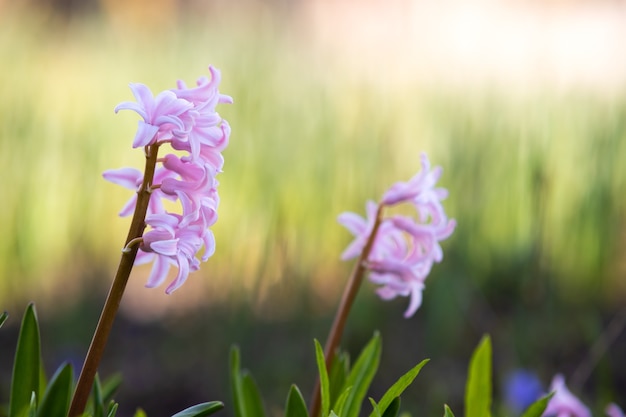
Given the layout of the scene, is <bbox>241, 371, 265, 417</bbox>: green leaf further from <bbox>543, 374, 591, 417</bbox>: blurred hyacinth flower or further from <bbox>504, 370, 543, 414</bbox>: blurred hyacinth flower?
<bbox>504, 370, 543, 414</bbox>: blurred hyacinth flower

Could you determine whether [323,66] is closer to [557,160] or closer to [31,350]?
[557,160]

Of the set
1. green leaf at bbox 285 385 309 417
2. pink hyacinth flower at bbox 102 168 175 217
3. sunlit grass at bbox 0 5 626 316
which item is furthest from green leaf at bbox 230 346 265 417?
sunlit grass at bbox 0 5 626 316

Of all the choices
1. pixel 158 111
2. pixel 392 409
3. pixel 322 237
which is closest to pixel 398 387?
pixel 392 409

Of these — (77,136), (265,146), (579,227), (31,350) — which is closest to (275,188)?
(265,146)

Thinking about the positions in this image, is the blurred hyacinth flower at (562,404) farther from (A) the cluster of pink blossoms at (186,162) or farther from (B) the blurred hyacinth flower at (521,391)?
(B) the blurred hyacinth flower at (521,391)

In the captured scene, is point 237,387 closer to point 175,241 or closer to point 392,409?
point 392,409

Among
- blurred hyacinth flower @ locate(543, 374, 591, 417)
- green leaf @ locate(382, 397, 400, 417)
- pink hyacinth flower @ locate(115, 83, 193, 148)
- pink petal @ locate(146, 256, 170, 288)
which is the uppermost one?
pink hyacinth flower @ locate(115, 83, 193, 148)
